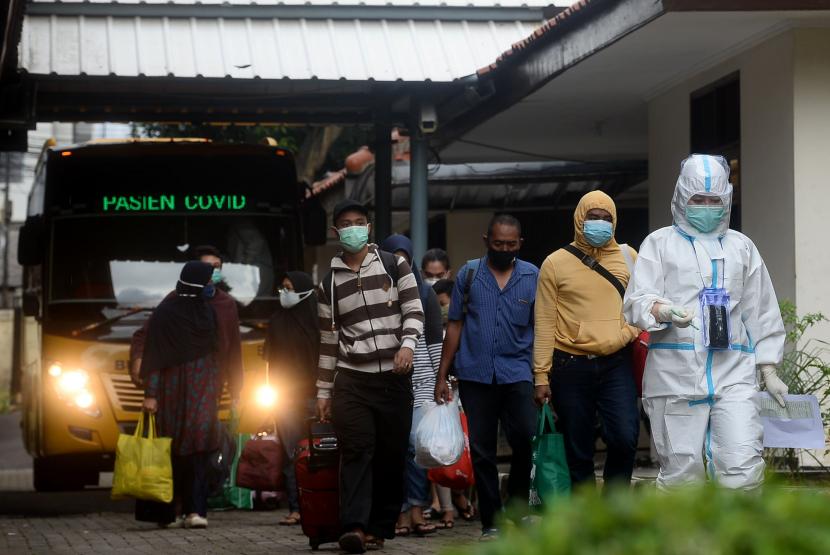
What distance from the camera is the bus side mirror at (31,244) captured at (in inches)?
507

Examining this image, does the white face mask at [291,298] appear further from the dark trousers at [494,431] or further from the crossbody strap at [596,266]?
the crossbody strap at [596,266]

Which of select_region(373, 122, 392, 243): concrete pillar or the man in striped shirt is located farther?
select_region(373, 122, 392, 243): concrete pillar

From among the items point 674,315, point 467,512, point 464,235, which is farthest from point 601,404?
point 464,235

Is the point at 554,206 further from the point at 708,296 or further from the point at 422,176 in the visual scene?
the point at 708,296

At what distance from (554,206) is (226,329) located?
9.89m

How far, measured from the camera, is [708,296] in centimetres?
673

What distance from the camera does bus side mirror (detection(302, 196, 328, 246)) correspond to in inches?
522

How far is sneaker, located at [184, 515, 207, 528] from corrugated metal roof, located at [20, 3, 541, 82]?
4.17 meters

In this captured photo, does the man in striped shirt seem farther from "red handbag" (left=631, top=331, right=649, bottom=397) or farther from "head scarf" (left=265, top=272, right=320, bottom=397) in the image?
"head scarf" (left=265, top=272, right=320, bottom=397)

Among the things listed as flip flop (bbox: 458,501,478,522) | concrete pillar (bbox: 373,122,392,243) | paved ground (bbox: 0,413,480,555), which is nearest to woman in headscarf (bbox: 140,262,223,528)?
paved ground (bbox: 0,413,480,555)

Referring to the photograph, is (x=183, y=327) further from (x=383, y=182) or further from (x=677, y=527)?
(x=677, y=527)

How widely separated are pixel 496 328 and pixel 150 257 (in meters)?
5.45

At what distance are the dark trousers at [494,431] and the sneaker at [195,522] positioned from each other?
9.12 feet

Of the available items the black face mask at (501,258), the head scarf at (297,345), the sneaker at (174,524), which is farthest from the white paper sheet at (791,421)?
the sneaker at (174,524)
